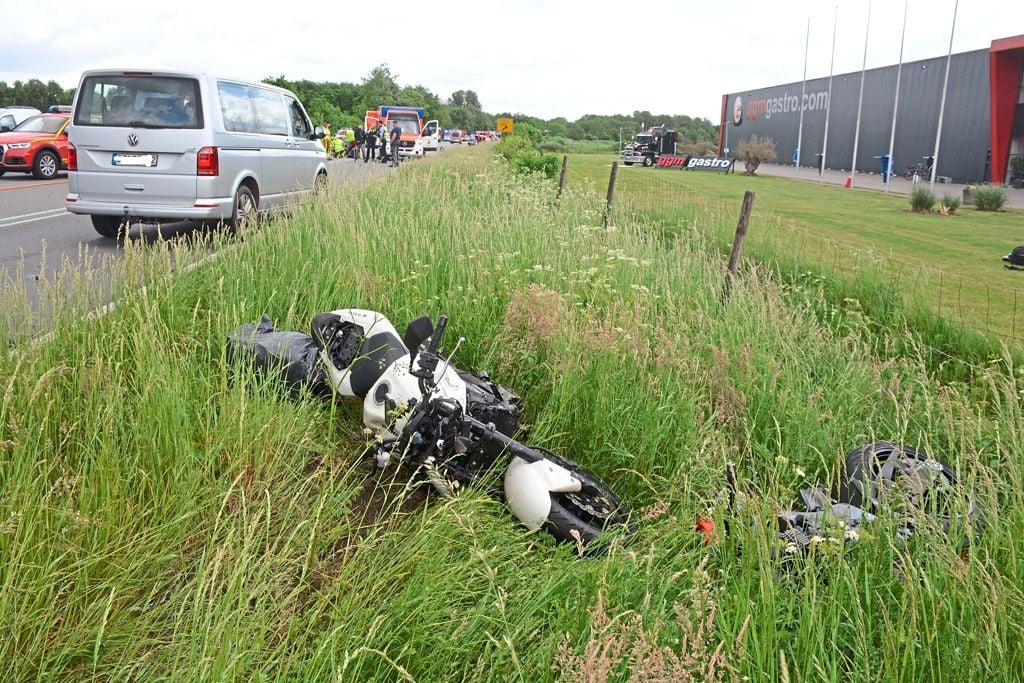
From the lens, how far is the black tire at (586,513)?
319cm

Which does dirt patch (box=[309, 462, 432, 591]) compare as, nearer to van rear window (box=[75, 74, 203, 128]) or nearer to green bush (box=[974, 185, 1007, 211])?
van rear window (box=[75, 74, 203, 128])

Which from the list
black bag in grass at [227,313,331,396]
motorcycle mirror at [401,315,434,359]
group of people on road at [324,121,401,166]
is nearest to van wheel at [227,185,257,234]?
black bag in grass at [227,313,331,396]

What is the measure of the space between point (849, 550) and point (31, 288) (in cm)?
686

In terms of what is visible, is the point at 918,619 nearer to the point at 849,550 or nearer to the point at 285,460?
the point at 849,550

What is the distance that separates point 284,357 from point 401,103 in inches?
4004

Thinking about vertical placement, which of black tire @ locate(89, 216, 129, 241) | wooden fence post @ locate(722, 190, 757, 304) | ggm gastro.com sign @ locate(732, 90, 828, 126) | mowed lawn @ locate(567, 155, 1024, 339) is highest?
ggm gastro.com sign @ locate(732, 90, 828, 126)

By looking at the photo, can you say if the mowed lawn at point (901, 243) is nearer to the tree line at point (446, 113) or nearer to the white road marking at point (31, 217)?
the white road marking at point (31, 217)

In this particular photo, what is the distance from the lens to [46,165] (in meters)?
19.3

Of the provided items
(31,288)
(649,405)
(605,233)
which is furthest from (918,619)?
(31,288)

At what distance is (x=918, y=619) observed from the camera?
250 centimetres

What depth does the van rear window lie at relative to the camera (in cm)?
955

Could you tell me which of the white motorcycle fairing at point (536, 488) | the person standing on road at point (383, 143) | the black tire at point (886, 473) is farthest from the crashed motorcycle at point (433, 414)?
the person standing on road at point (383, 143)

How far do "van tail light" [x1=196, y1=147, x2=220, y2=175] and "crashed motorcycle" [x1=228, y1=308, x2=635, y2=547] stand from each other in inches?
248

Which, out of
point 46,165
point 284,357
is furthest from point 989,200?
point 46,165
